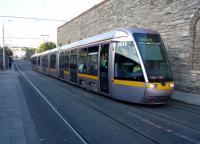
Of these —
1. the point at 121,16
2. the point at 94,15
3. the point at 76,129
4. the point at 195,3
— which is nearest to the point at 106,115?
the point at 76,129

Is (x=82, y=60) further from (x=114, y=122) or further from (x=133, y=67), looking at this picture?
(x=114, y=122)

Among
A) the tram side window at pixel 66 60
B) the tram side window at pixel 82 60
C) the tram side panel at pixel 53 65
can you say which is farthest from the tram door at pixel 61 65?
the tram side window at pixel 82 60

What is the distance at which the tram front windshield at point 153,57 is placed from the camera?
10355 millimetres

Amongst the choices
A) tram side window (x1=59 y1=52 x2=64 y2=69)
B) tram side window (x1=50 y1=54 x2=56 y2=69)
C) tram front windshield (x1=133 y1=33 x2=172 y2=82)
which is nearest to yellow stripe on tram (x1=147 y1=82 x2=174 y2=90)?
tram front windshield (x1=133 y1=33 x2=172 y2=82)

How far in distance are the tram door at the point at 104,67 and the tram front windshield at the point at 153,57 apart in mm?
1831

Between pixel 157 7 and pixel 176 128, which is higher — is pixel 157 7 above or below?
above

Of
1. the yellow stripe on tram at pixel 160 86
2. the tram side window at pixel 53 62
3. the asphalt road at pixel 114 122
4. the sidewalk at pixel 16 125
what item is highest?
the tram side window at pixel 53 62

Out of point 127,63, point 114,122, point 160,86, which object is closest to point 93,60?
point 127,63

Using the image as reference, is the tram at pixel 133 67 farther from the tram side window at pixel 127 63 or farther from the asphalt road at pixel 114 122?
the asphalt road at pixel 114 122

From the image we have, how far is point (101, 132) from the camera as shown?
704 cm

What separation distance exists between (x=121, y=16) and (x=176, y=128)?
55.2 feet

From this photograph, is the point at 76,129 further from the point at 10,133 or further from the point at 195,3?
the point at 195,3

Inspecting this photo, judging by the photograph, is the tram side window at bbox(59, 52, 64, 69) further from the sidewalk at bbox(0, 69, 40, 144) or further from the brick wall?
the sidewalk at bbox(0, 69, 40, 144)

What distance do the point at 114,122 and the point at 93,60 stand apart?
6162mm
